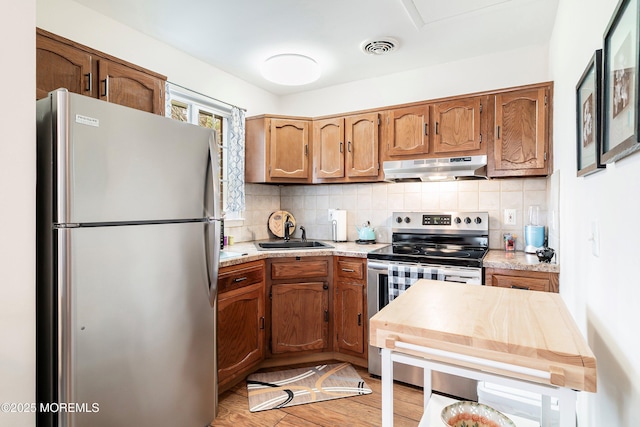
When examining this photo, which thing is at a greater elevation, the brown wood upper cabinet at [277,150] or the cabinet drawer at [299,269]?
the brown wood upper cabinet at [277,150]

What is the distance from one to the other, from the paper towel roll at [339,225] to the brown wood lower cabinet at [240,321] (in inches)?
36.4

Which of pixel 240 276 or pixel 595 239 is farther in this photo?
pixel 240 276

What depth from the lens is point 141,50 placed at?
2404 millimetres

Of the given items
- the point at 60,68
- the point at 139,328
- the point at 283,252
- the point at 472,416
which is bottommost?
the point at 472,416

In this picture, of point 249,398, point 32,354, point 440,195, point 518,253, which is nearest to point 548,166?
point 518,253

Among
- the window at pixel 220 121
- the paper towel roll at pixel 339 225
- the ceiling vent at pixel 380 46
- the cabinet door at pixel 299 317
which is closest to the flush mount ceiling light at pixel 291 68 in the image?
the ceiling vent at pixel 380 46

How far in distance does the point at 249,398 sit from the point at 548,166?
2546 mm

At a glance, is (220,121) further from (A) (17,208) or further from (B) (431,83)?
(A) (17,208)

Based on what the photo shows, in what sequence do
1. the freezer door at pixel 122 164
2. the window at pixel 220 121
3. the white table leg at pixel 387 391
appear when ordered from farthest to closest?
the window at pixel 220 121, the freezer door at pixel 122 164, the white table leg at pixel 387 391

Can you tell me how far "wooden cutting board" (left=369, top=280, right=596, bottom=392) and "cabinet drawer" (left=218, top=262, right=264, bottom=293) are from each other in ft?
4.30

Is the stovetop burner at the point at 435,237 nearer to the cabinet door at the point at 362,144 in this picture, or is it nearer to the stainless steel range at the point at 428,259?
the stainless steel range at the point at 428,259

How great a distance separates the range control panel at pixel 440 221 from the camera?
2.75m

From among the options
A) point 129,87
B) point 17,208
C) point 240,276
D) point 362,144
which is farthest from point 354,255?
point 17,208

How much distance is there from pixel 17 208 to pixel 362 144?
7.72 ft
